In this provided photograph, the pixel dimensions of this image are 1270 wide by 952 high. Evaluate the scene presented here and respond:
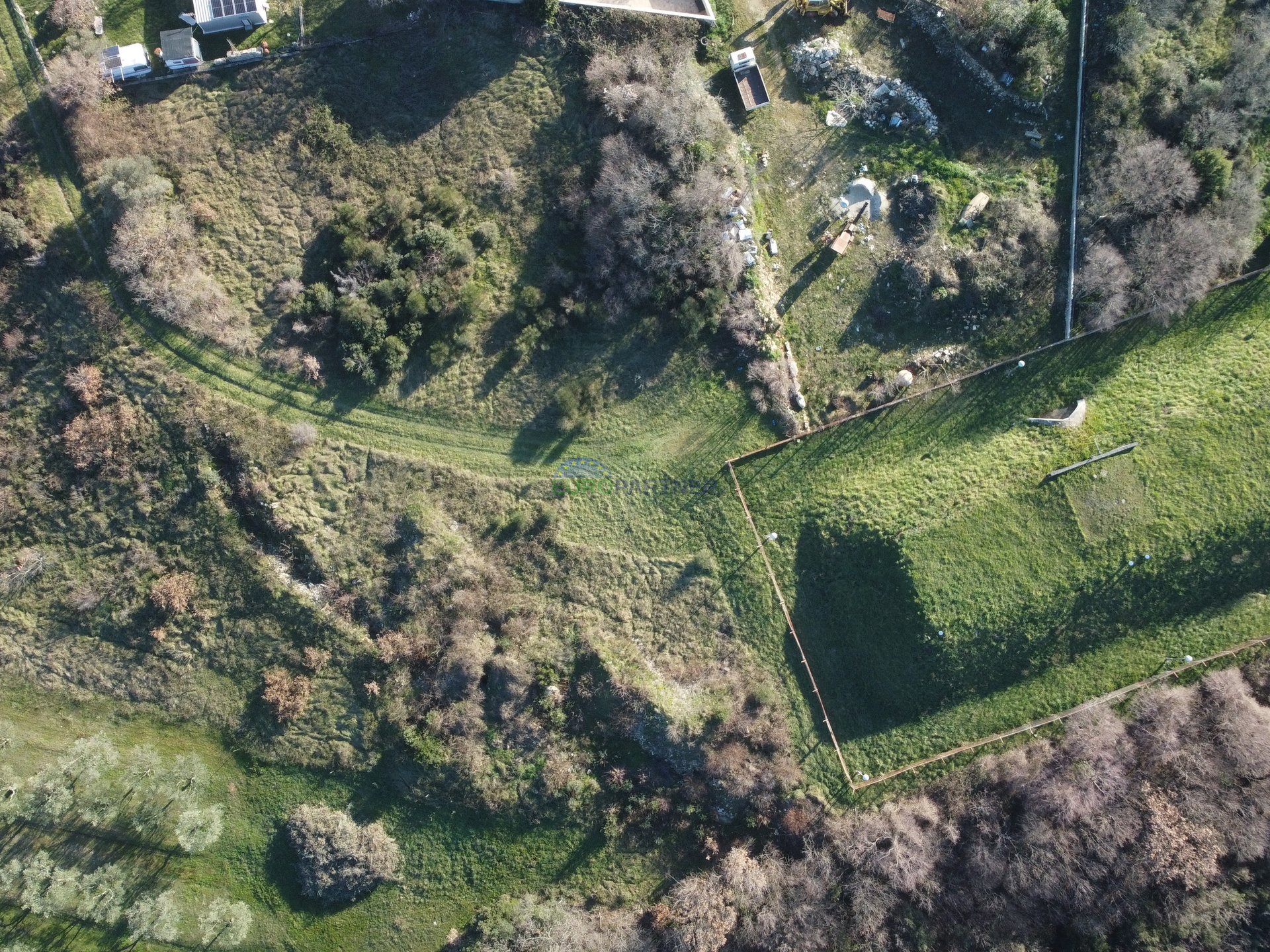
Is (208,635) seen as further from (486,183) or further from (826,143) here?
(826,143)

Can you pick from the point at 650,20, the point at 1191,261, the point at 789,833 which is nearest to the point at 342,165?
the point at 650,20

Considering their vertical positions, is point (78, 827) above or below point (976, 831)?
above

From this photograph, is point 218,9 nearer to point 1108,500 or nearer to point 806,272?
point 806,272

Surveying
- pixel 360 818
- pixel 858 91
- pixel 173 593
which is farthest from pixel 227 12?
pixel 360 818

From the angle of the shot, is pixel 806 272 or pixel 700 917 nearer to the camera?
pixel 700 917

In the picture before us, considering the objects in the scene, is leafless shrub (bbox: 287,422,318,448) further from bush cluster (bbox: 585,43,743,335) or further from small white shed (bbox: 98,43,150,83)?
small white shed (bbox: 98,43,150,83)

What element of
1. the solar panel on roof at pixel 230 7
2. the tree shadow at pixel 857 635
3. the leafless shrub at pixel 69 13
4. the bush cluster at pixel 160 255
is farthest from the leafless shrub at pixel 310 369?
the tree shadow at pixel 857 635

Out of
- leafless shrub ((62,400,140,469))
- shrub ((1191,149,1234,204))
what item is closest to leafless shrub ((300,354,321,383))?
leafless shrub ((62,400,140,469))
